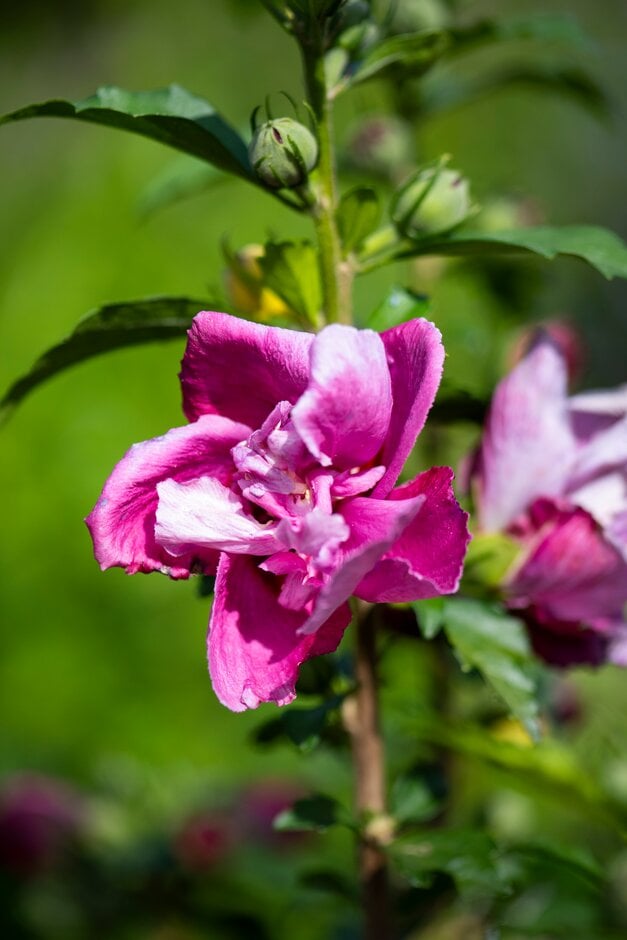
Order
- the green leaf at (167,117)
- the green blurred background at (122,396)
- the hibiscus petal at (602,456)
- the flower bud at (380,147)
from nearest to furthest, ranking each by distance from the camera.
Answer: the green leaf at (167,117) → the hibiscus petal at (602,456) → the flower bud at (380,147) → the green blurred background at (122,396)

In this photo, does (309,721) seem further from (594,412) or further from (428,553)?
(594,412)

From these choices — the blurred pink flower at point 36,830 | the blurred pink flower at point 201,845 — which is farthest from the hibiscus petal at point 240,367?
the blurred pink flower at point 36,830

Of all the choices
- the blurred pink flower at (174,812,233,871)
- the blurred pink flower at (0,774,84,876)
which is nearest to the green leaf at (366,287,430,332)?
the blurred pink flower at (174,812,233,871)

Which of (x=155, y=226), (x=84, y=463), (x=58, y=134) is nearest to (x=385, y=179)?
(x=84, y=463)

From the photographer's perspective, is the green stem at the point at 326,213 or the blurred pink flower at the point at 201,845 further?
the blurred pink flower at the point at 201,845

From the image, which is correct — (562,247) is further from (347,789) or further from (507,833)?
(347,789)

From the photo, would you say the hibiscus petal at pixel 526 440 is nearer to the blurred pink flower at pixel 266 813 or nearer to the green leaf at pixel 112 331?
the green leaf at pixel 112 331
